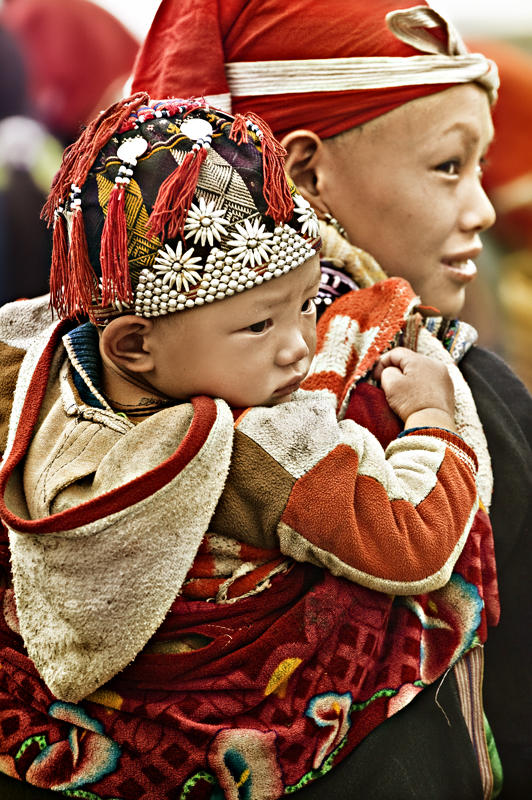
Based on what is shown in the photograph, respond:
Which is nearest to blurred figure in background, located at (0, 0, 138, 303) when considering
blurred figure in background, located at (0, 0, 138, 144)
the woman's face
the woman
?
blurred figure in background, located at (0, 0, 138, 144)

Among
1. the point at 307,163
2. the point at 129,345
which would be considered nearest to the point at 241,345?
the point at 129,345

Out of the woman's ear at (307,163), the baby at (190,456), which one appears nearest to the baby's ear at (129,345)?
the baby at (190,456)

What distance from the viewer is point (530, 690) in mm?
1524

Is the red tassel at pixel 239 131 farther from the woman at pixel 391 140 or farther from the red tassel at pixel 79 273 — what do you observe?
the woman at pixel 391 140

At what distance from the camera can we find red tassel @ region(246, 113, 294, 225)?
117cm

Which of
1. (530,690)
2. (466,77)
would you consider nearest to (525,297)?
(466,77)

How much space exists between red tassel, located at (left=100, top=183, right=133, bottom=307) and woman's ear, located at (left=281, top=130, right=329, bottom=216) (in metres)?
0.55

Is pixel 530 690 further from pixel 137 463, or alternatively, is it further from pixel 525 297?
pixel 525 297

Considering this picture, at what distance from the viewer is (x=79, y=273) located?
1.17 metres

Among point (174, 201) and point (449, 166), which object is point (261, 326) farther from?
point (449, 166)

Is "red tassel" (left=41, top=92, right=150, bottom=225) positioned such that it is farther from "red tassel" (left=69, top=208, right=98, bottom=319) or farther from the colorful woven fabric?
the colorful woven fabric

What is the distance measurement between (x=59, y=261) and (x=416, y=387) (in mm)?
565

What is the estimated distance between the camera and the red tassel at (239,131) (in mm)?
1186

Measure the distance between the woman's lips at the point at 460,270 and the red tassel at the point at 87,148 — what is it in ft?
2.23
